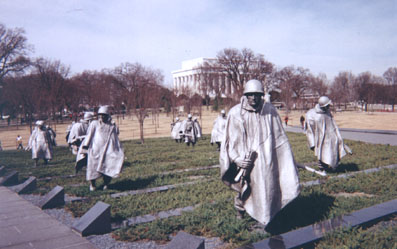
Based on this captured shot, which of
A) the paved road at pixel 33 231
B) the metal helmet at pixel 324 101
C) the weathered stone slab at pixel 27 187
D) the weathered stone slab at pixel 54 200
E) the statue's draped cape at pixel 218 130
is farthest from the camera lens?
the statue's draped cape at pixel 218 130

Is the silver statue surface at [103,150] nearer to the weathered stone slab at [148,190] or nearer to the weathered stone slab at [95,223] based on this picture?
the weathered stone slab at [148,190]

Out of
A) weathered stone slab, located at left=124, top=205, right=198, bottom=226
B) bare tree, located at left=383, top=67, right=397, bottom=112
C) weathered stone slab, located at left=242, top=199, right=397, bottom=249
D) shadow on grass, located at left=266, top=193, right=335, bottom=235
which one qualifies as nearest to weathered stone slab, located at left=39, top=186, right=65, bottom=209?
weathered stone slab, located at left=124, top=205, right=198, bottom=226

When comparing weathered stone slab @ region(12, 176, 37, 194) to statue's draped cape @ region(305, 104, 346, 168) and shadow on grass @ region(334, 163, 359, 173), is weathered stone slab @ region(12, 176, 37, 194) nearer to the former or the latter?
statue's draped cape @ region(305, 104, 346, 168)

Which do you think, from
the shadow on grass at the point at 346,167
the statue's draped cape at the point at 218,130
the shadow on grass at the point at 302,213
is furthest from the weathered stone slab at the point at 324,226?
the statue's draped cape at the point at 218,130

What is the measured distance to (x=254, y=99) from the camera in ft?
16.7

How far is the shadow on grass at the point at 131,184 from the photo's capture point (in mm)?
8945

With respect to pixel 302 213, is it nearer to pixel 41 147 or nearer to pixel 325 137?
pixel 325 137

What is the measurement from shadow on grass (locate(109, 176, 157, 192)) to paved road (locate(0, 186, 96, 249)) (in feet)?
6.75

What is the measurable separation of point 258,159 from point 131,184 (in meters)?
5.32

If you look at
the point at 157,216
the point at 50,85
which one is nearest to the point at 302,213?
the point at 157,216

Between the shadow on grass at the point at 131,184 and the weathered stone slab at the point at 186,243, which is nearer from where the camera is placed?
the weathered stone slab at the point at 186,243

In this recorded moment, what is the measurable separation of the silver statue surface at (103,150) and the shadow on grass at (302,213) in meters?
4.65

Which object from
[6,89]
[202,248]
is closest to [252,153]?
[202,248]

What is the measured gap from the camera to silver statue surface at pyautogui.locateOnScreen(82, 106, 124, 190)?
8781mm
